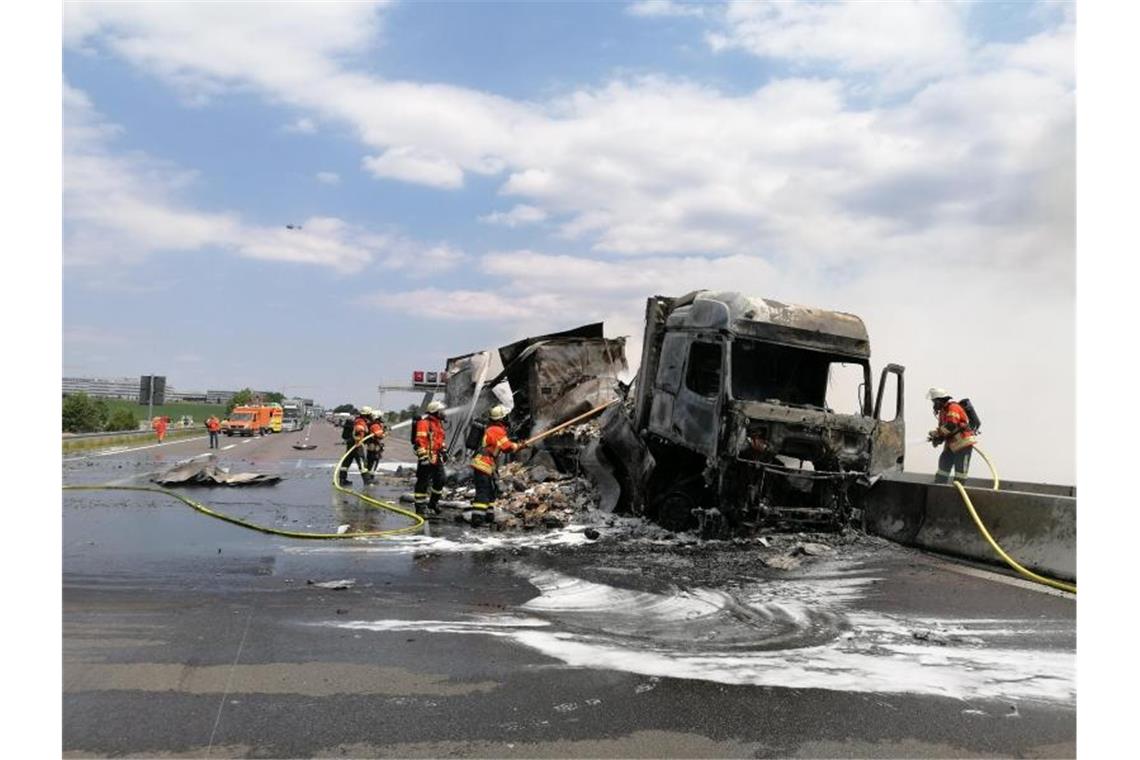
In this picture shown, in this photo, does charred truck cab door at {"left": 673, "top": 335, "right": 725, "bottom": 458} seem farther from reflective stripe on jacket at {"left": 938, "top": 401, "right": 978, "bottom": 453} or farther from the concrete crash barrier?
reflective stripe on jacket at {"left": 938, "top": 401, "right": 978, "bottom": 453}

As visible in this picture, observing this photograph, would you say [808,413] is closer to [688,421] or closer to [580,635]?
[688,421]

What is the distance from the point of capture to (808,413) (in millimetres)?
9281

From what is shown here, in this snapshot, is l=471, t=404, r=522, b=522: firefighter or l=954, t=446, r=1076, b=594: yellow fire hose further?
l=471, t=404, r=522, b=522: firefighter

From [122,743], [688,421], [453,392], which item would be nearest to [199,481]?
[453,392]

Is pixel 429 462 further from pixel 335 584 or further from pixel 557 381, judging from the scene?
pixel 335 584

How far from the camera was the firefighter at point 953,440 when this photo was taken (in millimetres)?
11609

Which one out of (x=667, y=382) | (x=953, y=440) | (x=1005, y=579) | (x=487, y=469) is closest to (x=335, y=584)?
(x=487, y=469)

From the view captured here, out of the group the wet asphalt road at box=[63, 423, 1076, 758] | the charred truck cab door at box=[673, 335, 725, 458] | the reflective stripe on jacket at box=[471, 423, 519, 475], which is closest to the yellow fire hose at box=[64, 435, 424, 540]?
the wet asphalt road at box=[63, 423, 1076, 758]

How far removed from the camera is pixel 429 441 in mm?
12375

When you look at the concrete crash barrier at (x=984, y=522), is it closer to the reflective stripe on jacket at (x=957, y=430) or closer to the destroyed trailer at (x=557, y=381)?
the reflective stripe on jacket at (x=957, y=430)

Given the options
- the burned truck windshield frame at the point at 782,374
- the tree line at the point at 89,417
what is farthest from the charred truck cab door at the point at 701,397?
the tree line at the point at 89,417

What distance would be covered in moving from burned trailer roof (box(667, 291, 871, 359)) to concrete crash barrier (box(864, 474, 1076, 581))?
1878 mm

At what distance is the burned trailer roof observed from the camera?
955 centimetres

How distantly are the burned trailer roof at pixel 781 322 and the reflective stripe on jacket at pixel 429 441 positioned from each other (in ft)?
14.3
